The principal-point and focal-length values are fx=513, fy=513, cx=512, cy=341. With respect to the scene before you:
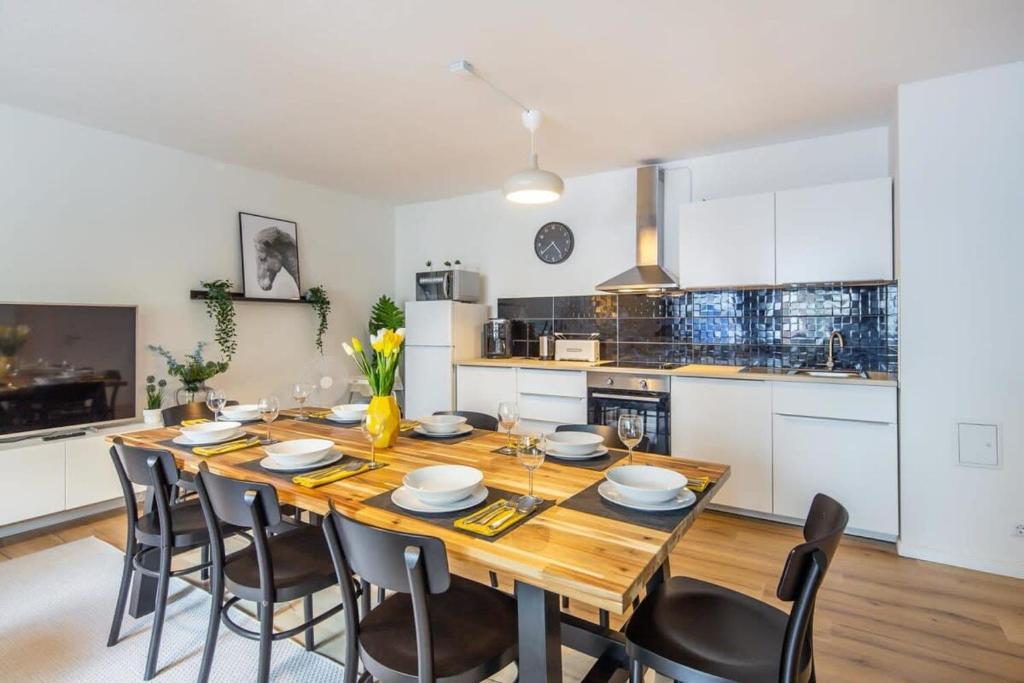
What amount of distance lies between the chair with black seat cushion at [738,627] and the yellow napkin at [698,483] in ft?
0.90

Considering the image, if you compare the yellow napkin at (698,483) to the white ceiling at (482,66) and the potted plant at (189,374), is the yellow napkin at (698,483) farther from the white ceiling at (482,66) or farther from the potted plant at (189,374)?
the potted plant at (189,374)

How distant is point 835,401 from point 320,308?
160 inches

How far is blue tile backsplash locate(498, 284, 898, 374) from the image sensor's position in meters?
3.33

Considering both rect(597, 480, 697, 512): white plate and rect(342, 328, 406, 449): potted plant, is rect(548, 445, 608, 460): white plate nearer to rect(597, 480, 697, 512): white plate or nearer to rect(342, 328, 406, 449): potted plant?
rect(597, 480, 697, 512): white plate

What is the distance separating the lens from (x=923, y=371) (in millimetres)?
2734

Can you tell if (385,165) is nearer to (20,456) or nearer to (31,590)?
(20,456)

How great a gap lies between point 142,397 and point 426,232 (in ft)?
9.51

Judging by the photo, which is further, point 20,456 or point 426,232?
point 426,232

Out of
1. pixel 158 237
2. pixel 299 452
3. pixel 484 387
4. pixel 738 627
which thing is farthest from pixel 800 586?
pixel 158 237

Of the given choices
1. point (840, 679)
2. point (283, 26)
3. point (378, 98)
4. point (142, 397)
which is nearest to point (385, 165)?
point (378, 98)

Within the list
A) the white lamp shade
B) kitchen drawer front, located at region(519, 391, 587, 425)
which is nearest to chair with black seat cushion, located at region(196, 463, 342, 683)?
the white lamp shade

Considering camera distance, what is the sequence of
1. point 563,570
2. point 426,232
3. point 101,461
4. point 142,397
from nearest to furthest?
point 563,570 → point 101,461 → point 142,397 → point 426,232

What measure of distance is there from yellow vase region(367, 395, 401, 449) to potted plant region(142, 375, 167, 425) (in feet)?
7.45

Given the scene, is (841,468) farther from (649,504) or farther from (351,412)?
(351,412)
